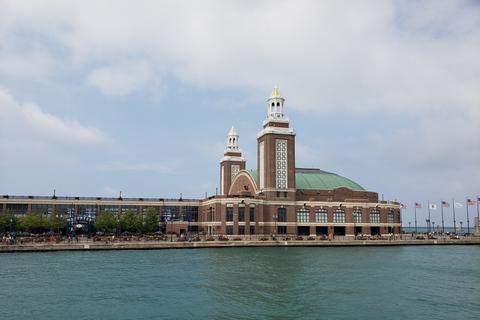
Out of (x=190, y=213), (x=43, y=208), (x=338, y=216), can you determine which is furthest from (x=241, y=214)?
(x=43, y=208)

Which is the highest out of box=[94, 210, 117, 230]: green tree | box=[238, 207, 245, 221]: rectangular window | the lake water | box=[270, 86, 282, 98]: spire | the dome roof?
box=[270, 86, 282, 98]: spire

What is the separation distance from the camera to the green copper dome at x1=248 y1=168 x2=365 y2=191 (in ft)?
428

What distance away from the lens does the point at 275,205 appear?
393 ft

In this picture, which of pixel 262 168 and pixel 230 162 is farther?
pixel 230 162

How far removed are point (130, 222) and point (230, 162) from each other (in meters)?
49.7

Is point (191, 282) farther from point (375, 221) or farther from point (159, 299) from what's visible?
point (375, 221)

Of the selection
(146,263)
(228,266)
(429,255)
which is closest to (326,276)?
(228,266)

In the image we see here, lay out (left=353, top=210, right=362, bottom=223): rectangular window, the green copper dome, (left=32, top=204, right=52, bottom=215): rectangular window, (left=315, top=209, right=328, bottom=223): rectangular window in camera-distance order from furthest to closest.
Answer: (left=32, top=204, right=52, bottom=215): rectangular window < the green copper dome < (left=353, top=210, right=362, bottom=223): rectangular window < (left=315, top=209, right=328, bottom=223): rectangular window

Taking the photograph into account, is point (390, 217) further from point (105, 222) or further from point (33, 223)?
point (33, 223)

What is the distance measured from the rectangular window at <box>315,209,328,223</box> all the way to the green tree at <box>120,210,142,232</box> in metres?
49.8

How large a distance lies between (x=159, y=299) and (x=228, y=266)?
2178 cm

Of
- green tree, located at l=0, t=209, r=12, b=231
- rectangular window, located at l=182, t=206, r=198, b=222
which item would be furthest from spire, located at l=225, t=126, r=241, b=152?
green tree, located at l=0, t=209, r=12, b=231

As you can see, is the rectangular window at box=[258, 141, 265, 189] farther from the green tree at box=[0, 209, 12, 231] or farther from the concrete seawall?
the green tree at box=[0, 209, 12, 231]

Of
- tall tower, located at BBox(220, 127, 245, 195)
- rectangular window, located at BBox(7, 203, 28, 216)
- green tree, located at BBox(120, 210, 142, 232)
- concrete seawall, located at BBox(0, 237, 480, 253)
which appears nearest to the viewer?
concrete seawall, located at BBox(0, 237, 480, 253)
